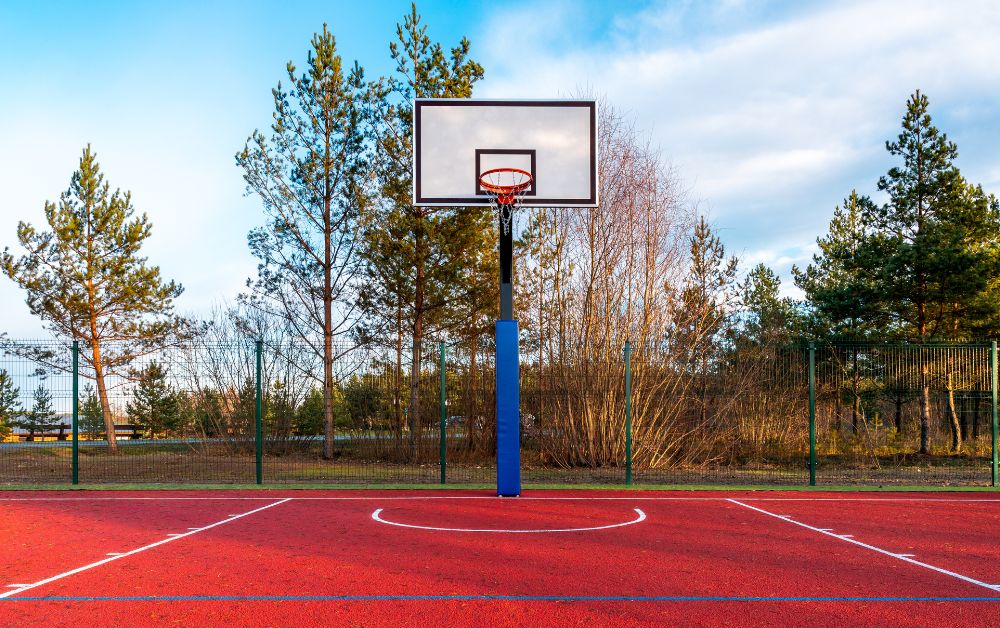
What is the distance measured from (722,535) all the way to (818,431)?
7.41m

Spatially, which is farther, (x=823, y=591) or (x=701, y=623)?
(x=823, y=591)

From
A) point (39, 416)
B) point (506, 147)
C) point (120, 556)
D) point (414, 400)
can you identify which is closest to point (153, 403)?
point (39, 416)

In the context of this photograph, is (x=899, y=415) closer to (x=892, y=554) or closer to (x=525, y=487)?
(x=525, y=487)

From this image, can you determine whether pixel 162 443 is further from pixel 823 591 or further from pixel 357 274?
pixel 823 591

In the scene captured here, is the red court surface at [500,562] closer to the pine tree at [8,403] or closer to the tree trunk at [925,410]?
the tree trunk at [925,410]

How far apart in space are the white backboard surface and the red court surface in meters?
4.54

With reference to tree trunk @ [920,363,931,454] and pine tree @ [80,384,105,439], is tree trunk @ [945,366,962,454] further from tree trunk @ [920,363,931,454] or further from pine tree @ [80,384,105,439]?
pine tree @ [80,384,105,439]

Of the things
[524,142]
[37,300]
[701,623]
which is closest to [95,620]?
[701,623]

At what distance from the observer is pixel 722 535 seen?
7.21 m

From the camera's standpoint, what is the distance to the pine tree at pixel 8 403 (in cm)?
1277

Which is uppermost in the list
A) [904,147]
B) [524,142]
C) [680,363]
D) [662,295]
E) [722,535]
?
[904,147]

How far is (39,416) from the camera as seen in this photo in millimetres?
13555

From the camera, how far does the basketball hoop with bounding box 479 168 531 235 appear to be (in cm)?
1023

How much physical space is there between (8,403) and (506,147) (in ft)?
37.6
